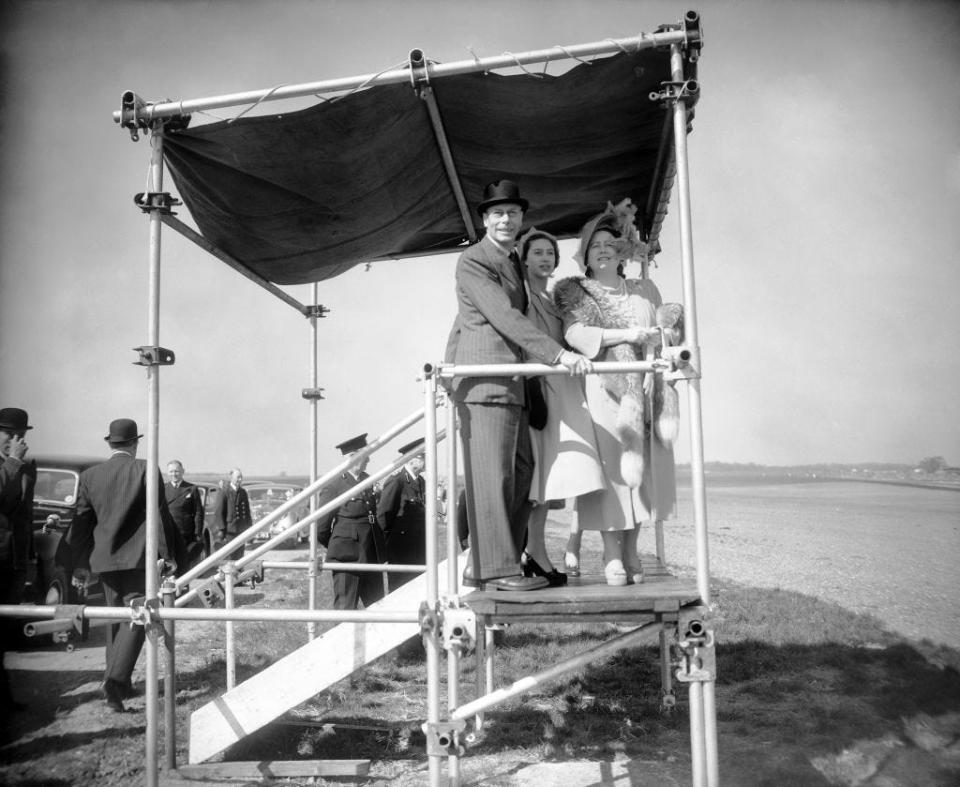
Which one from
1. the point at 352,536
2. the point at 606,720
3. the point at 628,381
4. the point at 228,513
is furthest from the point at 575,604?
the point at 228,513

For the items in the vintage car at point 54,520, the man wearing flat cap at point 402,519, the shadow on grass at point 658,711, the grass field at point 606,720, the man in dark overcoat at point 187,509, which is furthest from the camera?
the man in dark overcoat at point 187,509

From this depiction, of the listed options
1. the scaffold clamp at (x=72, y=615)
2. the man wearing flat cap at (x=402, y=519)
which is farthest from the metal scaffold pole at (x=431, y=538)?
the man wearing flat cap at (x=402, y=519)

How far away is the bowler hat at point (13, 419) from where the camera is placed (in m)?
5.50

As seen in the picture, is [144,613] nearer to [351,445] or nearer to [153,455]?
[153,455]

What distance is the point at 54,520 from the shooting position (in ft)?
28.0

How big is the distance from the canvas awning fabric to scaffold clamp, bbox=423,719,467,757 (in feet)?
9.84

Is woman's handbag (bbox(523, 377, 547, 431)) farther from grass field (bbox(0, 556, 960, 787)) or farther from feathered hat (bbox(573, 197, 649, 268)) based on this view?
grass field (bbox(0, 556, 960, 787))

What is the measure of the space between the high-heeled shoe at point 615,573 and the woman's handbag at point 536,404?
2.48 ft

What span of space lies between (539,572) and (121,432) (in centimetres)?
422

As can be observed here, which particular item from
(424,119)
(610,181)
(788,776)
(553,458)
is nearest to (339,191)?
→ (424,119)

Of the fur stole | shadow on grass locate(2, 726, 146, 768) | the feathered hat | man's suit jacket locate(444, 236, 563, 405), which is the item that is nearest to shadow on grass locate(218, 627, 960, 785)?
shadow on grass locate(2, 726, 146, 768)

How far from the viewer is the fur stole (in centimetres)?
352

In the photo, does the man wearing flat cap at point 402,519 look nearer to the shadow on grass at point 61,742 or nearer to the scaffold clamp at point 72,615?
the shadow on grass at point 61,742

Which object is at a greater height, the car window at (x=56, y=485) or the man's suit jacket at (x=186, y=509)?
the car window at (x=56, y=485)
